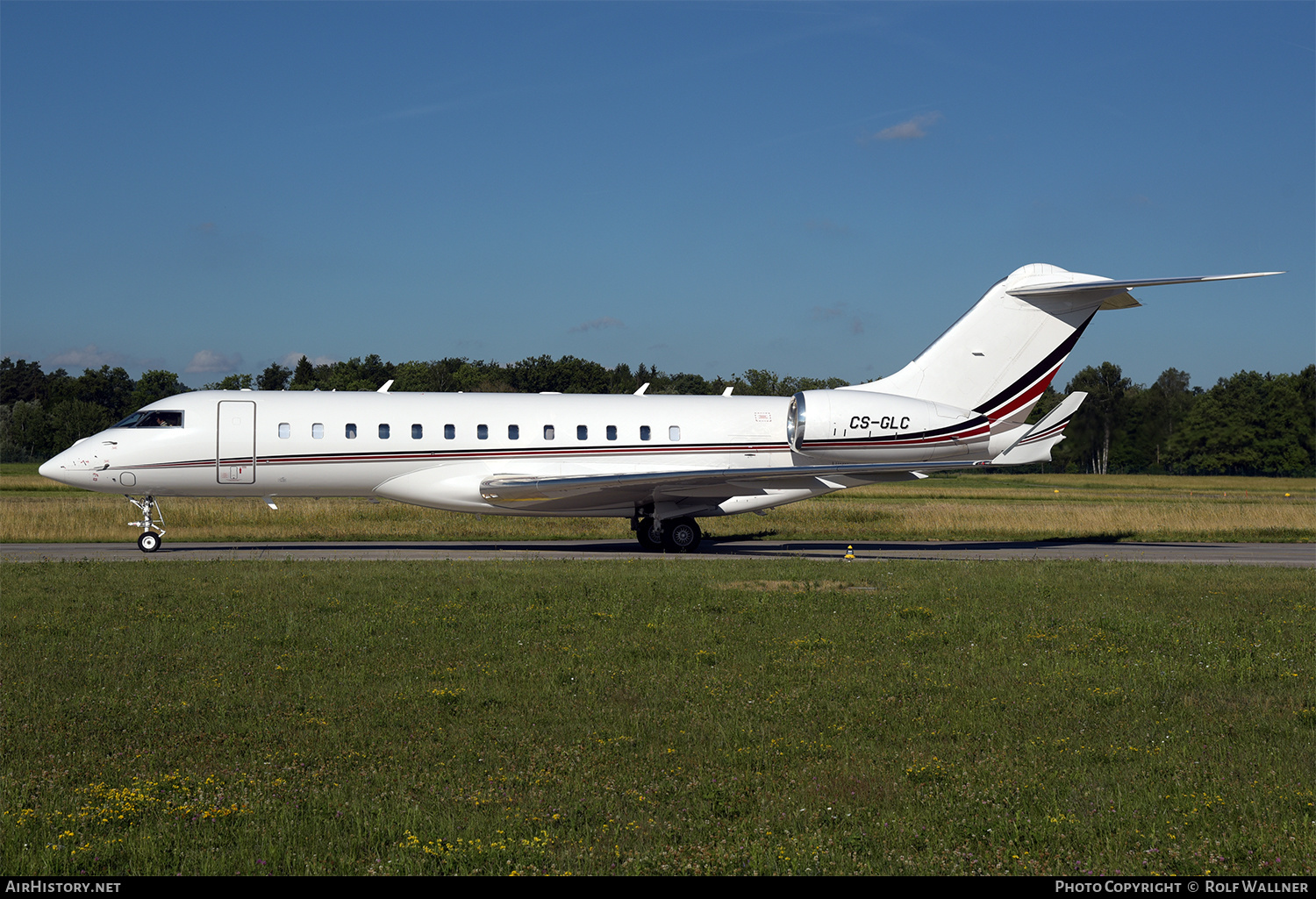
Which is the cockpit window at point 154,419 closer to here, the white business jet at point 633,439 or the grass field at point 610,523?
the white business jet at point 633,439

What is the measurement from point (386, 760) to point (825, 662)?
470 centimetres

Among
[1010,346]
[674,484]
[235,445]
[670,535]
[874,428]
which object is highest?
[1010,346]

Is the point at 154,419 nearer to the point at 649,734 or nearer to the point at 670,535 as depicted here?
the point at 670,535

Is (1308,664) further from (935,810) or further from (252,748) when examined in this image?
(252,748)

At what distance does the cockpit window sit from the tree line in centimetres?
4707

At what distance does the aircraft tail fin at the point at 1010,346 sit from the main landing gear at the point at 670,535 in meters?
6.07

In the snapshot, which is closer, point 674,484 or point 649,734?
point 649,734

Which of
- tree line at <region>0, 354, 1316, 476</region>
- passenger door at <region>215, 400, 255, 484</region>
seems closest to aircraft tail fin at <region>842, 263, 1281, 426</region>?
passenger door at <region>215, 400, 255, 484</region>

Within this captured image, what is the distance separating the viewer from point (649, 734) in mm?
7871

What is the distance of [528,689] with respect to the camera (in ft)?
30.0

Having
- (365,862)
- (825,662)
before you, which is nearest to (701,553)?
(825,662)

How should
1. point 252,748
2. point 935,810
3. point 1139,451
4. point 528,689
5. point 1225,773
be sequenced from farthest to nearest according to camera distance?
1. point 1139,451
2. point 528,689
3. point 252,748
4. point 1225,773
5. point 935,810

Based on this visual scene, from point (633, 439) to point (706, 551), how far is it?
122 inches

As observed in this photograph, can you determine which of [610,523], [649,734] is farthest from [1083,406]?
[649,734]
